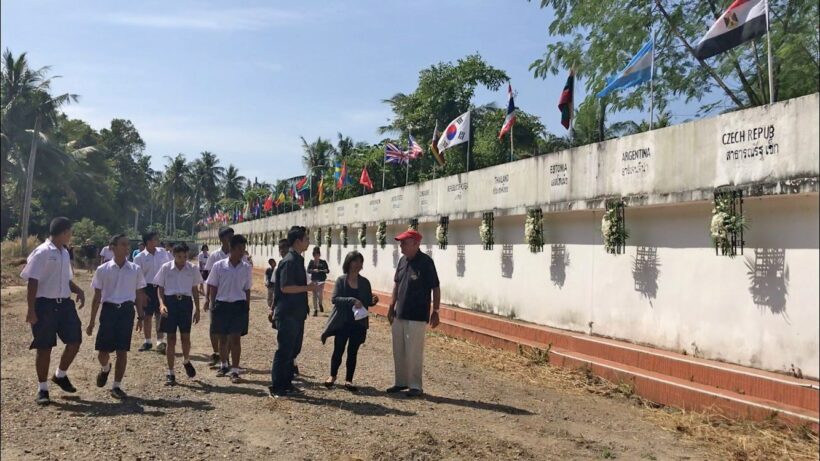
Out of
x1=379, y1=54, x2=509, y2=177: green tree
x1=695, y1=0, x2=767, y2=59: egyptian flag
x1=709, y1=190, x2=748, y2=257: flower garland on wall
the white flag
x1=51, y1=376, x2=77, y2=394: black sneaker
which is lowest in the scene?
x1=51, y1=376, x2=77, y2=394: black sneaker

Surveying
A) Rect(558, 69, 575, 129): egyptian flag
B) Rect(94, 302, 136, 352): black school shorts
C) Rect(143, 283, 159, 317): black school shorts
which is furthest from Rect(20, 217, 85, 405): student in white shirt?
Rect(558, 69, 575, 129): egyptian flag

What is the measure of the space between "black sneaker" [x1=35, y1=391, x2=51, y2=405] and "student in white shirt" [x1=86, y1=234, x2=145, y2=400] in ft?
1.76

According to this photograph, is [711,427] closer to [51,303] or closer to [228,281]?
[228,281]

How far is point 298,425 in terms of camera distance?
236 inches

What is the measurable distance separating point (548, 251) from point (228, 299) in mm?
6296

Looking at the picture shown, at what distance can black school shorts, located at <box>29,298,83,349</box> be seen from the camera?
6633 millimetres

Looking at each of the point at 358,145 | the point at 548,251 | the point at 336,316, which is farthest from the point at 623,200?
the point at 358,145

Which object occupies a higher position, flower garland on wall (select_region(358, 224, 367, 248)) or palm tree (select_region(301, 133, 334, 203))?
palm tree (select_region(301, 133, 334, 203))

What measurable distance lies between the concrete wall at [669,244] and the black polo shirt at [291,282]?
4.42m

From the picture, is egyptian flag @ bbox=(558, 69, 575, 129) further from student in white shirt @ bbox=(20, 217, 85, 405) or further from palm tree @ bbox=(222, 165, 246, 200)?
palm tree @ bbox=(222, 165, 246, 200)

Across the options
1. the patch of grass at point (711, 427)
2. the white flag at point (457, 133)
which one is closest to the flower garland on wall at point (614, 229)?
the patch of grass at point (711, 427)

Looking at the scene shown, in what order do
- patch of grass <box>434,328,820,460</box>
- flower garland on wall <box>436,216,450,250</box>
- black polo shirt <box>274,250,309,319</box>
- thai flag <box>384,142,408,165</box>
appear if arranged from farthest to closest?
thai flag <box>384,142,408,165</box> < flower garland on wall <box>436,216,450,250</box> < black polo shirt <box>274,250,309,319</box> < patch of grass <box>434,328,820,460</box>

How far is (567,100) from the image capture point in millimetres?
12469

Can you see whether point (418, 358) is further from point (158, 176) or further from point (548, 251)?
point (158, 176)
